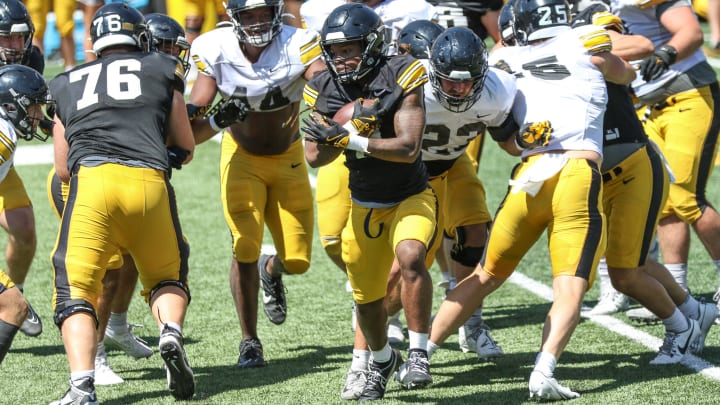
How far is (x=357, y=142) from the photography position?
15.6 ft

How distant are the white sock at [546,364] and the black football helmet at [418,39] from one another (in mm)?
1649

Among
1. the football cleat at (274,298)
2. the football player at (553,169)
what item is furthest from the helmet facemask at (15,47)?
the football player at (553,169)

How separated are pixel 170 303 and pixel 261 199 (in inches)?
54.6

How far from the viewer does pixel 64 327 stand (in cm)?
452

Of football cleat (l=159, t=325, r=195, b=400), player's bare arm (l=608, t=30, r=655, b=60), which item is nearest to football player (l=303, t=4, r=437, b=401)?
football cleat (l=159, t=325, r=195, b=400)

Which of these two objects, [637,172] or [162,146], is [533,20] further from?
[162,146]

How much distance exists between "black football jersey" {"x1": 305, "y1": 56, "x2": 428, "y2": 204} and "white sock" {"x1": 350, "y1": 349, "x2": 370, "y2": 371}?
71cm

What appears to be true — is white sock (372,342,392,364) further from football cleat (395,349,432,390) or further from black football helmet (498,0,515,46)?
black football helmet (498,0,515,46)

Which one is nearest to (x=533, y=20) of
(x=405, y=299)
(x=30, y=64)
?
(x=405, y=299)

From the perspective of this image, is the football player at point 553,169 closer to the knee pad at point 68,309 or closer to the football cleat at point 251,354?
the football cleat at point 251,354

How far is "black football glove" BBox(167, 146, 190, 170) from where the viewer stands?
4961 mm

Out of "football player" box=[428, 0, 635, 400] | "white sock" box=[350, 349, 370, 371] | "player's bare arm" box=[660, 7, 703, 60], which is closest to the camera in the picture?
"football player" box=[428, 0, 635, 400]

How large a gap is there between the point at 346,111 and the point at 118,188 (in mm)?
1033

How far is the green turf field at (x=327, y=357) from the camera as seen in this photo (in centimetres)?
506
